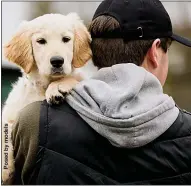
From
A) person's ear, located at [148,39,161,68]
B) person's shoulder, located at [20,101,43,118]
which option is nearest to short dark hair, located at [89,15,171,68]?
person's ear, located at [148,39,161,68]

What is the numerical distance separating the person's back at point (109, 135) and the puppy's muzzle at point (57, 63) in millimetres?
222

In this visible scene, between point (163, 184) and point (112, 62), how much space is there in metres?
0.36

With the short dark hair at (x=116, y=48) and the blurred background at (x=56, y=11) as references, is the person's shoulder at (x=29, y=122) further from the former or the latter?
the blurred background at (x=56, y=11)

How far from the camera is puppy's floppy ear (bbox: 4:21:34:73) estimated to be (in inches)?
57.3

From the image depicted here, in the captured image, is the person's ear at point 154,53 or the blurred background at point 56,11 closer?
the person's ear at point 154,53

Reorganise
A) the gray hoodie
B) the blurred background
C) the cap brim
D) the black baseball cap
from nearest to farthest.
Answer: the gray hoodie → the black baseball cap → the cap brim → the blurred background

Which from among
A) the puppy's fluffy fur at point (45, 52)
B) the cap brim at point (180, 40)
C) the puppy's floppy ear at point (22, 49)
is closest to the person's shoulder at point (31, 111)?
the puppy's fluffy fur at point (45, 52)

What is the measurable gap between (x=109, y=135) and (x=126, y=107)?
83 mm

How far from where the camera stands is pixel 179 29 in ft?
5.63

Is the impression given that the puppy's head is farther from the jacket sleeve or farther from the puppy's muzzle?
the jacket sleeve

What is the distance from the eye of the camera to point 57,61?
55.5 inches

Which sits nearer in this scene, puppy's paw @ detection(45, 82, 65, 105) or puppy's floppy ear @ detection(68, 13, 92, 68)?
puppy's paw @ detection(45, 82, 65, 105)

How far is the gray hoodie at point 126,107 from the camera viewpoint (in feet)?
3.71

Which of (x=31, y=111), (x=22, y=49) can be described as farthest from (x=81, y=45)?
(x=31, y=111)
